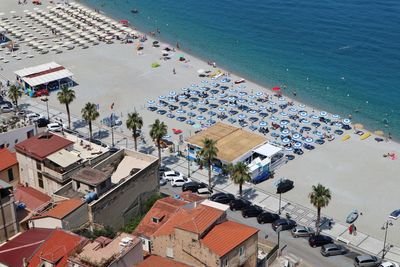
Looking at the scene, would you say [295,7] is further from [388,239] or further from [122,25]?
[388,239]

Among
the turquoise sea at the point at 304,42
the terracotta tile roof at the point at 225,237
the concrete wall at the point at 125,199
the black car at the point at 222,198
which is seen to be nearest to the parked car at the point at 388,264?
the terracotta tile roof at the point at 225,237

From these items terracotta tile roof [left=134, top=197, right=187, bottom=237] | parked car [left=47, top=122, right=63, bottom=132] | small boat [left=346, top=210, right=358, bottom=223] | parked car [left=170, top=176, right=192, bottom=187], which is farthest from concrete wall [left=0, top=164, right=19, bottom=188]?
small boat [left=346, top=210, right=358, bottom=223]

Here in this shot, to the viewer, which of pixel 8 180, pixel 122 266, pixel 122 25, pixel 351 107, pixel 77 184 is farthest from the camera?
pixel 122 25

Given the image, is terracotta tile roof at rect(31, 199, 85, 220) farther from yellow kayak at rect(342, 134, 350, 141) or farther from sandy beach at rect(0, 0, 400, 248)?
yellow kayak at rect(342, 134, 350, 141)

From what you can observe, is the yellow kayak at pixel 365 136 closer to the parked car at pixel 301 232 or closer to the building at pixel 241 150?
the building at pixel 241 150

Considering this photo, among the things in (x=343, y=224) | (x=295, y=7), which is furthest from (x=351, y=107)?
(x=295, y=7)
